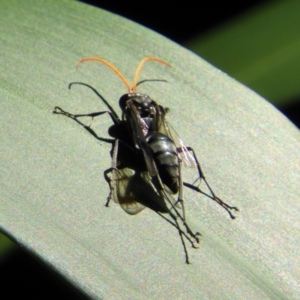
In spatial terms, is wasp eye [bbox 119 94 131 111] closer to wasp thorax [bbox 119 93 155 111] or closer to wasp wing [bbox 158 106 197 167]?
wasp thorax [bbox 119 93 155 111]

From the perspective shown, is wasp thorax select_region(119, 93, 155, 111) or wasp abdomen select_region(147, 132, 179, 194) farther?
wasp thorax select_region(119, 93, 155, 111)

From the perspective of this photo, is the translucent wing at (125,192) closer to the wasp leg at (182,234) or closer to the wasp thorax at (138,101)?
the wasp leg at (182,234)

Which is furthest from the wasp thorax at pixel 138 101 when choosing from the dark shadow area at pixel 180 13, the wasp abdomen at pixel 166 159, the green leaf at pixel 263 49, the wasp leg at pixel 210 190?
the dark shadow area at pixel 180 13

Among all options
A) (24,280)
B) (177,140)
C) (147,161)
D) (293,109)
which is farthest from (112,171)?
(293,109)

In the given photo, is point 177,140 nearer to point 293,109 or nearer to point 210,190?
point 210,190

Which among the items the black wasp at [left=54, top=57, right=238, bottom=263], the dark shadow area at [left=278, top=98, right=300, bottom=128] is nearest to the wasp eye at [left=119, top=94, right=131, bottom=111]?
the black wasp at [left=54, top=57, right=238, bottom=263]
